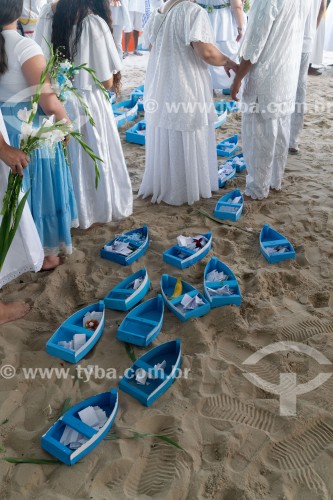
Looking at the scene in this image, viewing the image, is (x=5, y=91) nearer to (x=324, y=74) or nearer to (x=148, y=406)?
(x=148, y=406)

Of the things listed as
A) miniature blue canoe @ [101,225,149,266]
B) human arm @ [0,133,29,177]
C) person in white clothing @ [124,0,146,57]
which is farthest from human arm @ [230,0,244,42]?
human arm @ [0,133,29,177]

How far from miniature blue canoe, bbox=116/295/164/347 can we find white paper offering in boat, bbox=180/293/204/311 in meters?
0.13

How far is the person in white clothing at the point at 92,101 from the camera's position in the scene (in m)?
2.74

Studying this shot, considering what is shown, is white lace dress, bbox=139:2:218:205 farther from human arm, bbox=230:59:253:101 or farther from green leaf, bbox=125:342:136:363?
green leaf, bbox=125:342:136:363

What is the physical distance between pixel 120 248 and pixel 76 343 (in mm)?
896

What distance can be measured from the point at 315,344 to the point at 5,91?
2.02 metres

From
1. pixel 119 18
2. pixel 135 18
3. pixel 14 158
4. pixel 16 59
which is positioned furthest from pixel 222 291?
pixel 135 18

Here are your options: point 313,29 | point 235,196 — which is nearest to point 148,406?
point 235,196

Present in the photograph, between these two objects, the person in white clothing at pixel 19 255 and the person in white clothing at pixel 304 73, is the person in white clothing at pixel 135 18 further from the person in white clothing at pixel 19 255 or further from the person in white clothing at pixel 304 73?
the person in white clothing at pixel 19 255

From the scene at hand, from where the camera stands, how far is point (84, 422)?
1.84m

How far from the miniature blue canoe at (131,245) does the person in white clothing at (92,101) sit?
29 centimetres

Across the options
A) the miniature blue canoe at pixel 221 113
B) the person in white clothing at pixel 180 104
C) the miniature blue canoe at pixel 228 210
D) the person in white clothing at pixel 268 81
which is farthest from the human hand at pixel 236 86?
the miniature blue canoe at pixel 221 113

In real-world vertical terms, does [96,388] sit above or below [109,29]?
below

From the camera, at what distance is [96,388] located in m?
2.06
